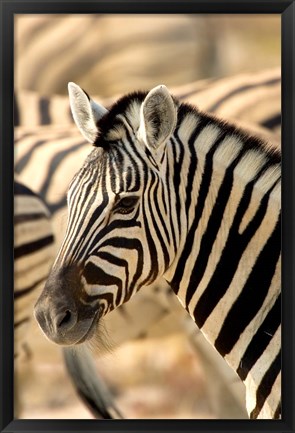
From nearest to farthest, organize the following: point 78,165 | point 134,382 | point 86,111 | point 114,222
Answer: point 114,222, point 86,111, point 134,382, point 78,165

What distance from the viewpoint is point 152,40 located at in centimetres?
265

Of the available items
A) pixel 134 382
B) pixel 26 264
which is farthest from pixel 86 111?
pixel 134 382

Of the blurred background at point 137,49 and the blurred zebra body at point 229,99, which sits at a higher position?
the blurred background at point 137,49

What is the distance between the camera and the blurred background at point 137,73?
2588mm

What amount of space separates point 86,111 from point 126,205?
32 cm

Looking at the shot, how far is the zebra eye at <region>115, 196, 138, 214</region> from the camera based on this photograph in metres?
2.05

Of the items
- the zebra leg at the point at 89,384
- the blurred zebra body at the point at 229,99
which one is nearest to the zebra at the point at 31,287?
the zebra leg at the point at 89,384

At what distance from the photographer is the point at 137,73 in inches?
104

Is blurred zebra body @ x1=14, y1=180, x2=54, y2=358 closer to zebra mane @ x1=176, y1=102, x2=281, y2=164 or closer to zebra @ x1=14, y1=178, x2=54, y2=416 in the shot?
zebra @ x1=14, y1=178, x2=54, y2=416

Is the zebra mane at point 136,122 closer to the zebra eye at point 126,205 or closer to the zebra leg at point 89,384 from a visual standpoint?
the zebra eye at point 126,205

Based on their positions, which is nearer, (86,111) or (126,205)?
(126,205)
